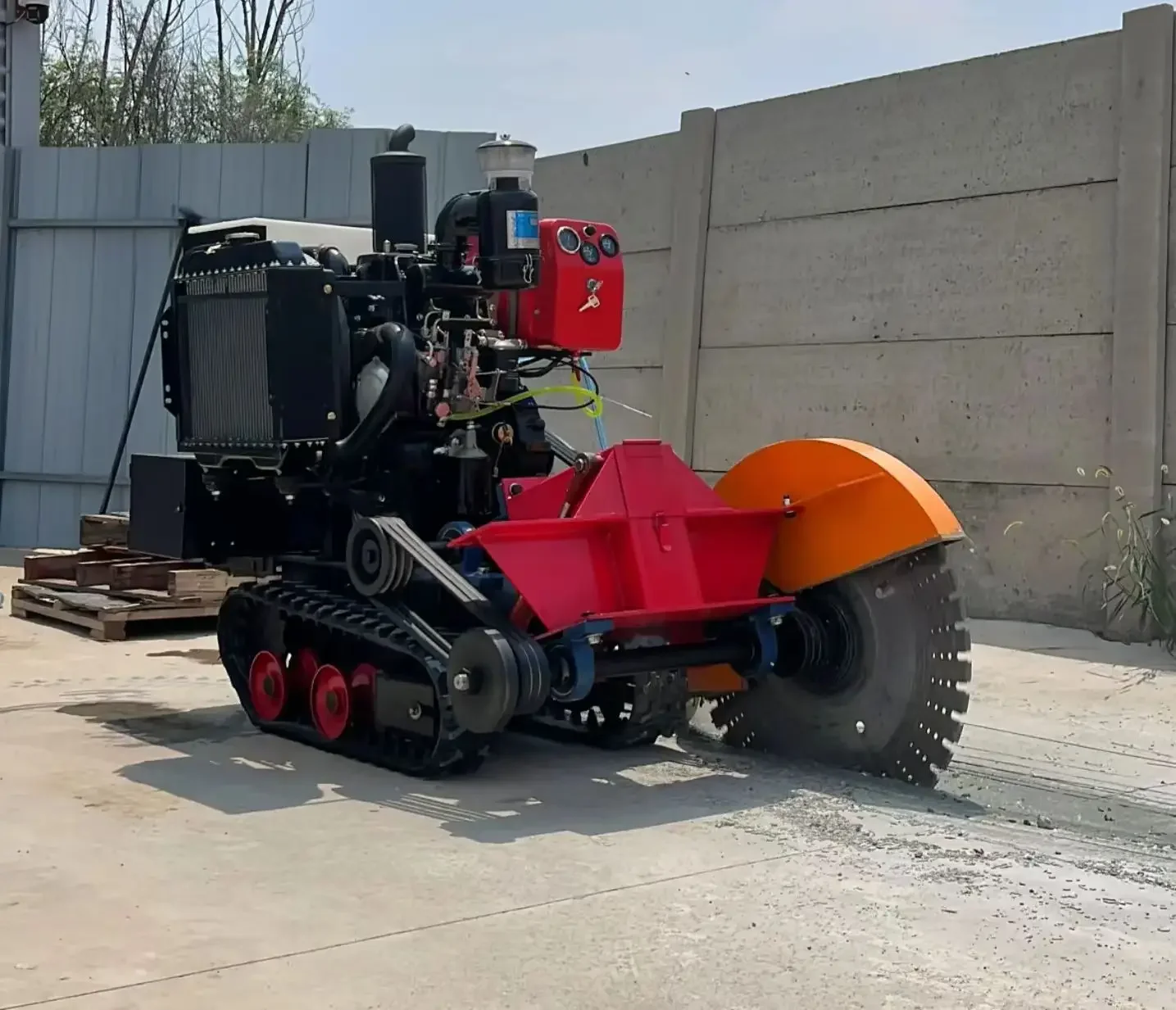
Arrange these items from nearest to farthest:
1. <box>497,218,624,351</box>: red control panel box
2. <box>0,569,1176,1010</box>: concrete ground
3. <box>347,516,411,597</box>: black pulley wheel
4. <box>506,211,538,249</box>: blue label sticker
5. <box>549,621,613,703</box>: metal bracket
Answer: <box>0,569,1176,1010</box>: concrete ground → <box>549,621,613,703</box>: metal bracket → <box>347,516,411,597</box>: black pulley wheel → <box>506,211,538,249</box>: blue label sticker → <box>497,218,624,351</box>: red control panel box

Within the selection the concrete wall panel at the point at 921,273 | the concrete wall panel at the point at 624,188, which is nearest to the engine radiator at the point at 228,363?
the concrete wall panel at the point at 921,273

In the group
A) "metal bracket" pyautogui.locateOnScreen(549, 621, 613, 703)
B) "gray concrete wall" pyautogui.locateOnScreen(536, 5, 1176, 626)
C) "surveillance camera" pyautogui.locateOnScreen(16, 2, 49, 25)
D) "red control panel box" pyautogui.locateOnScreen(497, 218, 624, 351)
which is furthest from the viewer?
"surveillance camera" pyautogui.locateOnScreen(16, 2, 49, 25)

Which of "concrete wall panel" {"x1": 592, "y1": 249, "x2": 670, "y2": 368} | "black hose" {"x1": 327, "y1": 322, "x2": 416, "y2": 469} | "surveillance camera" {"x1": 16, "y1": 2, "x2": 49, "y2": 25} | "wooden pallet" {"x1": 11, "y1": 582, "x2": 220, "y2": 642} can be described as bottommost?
"wooden pallet" {"x1": 11, "y1": 582, "x2": 220, "y2": 642}

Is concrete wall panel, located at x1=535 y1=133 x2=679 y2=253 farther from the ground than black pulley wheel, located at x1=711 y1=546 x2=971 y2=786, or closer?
farther from the ground

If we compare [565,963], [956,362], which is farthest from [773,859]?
[956,362]

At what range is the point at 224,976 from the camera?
3590 millimetres

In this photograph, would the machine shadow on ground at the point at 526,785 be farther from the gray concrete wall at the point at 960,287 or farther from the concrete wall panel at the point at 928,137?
the concrete wall panel at the point at 928,137

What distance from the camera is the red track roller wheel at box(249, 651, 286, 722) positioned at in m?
6.46

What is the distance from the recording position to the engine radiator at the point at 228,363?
Answer: 619 centimetres

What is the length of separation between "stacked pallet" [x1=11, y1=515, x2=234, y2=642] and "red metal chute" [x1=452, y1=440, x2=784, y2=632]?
3.91m

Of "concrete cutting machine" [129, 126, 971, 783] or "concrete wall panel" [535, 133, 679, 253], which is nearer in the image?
"concrete cutting machine" [129, 126, 971, 783]

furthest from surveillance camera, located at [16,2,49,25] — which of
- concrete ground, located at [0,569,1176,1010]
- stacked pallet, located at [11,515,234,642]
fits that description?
concrete ground, located at [0,569,1176,1010]

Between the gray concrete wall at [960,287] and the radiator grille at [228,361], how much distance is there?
Result: 4973mm

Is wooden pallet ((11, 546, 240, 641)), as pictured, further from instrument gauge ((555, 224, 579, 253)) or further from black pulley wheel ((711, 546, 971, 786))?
black pulley wheel ((711, 546, 971, 786))
